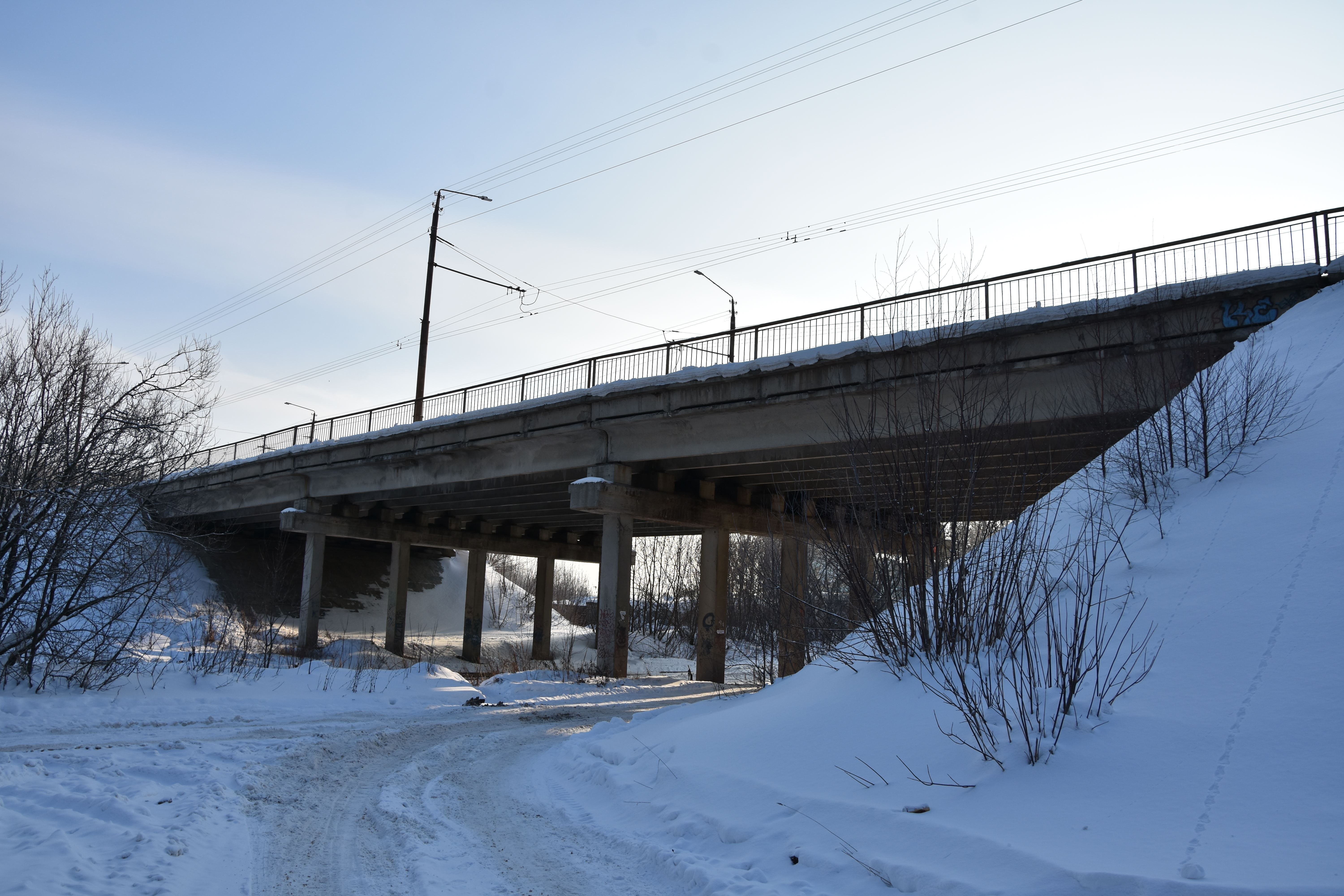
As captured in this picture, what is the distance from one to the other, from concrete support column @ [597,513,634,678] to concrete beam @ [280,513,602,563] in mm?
8877

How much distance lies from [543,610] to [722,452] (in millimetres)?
21045

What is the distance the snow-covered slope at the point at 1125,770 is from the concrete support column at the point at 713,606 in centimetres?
1676

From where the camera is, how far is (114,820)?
241 inches

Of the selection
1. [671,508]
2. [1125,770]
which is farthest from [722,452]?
[1125,770]

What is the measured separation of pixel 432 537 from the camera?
1469 inches

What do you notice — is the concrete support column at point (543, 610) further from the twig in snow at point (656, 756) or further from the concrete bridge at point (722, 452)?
the twig in snow at point (656, 756)

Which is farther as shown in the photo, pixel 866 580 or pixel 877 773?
pixel 866 580

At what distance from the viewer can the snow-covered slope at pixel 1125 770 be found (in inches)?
173

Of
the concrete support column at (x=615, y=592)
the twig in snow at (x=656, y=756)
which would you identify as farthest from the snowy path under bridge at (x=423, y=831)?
the concrete support column at (x=615, y=592)

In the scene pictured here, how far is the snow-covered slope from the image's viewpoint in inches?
173

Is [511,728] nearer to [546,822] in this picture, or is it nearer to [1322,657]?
[546,822]

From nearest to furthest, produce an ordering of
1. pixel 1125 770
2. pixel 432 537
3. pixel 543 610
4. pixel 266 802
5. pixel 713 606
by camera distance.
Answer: pixel 1125 770 < pixel 266 802 < pixel 713 606 < pixel 432 537 < pixel 543 610

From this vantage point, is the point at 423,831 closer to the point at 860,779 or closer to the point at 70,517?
the point at 860,779

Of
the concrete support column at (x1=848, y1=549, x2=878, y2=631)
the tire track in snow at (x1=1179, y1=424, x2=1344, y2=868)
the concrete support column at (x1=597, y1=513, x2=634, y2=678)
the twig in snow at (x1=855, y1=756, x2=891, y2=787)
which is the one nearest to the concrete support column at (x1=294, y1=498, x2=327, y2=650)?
the concrete support column at (x1=597, y1=513, x2=634, y2=678)
